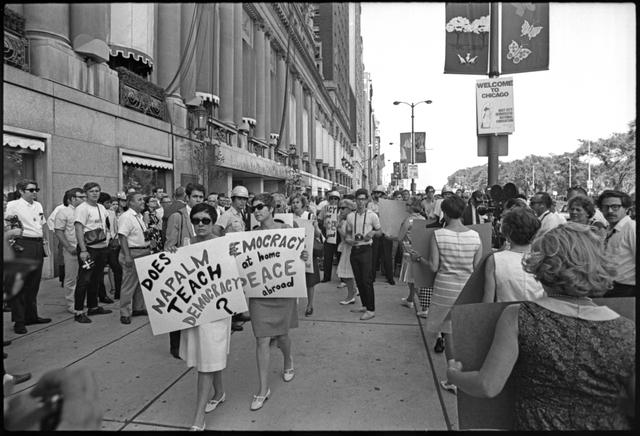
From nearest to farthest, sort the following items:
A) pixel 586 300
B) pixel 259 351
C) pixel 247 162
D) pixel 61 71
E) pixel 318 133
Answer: pixel 586 300 < pixel 259 351 < pixel 61 71 < pixel 247 162 < pixel 318 133

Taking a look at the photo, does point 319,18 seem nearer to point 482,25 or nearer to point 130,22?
point 130,22

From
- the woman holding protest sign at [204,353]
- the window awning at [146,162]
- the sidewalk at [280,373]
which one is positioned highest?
the window awning at [146,162]

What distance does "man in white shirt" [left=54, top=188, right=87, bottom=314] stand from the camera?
6102mm

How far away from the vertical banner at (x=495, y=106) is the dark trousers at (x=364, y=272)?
3507 mm

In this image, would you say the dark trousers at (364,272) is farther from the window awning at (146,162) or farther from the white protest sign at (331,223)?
the window awning at (146,162)

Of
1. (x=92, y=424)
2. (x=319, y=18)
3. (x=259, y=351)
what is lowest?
(x=259, y=351)

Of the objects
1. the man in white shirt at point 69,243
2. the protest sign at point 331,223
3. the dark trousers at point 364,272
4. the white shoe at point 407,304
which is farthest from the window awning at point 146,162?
the white shoe at point 407,304

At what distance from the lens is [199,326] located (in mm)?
3258

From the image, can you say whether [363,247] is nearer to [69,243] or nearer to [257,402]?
[257,402]

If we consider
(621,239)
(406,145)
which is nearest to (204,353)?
(621,239)

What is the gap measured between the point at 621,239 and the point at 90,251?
704cm

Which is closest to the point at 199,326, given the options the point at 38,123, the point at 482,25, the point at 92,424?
the point at 92,424

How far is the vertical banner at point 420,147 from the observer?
2784 centimetres

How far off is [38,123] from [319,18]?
200ft
